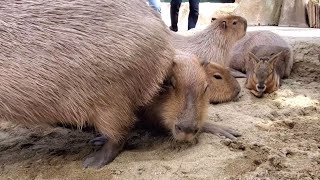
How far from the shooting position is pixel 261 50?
493 centimetres

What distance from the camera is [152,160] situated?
2.64 meters

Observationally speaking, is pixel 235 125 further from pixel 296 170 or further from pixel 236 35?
pixel 236 35

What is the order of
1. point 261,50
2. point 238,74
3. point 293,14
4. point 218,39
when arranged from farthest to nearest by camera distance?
point 293,14
point 218,39
point 238,74
point 261,50

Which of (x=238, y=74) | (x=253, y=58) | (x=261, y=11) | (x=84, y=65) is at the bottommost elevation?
(x=261, y=11)

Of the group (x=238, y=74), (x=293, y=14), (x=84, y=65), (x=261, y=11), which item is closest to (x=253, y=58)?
(x=238, y=74)

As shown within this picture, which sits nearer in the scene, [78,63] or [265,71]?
[78,63]

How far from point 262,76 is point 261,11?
820cm

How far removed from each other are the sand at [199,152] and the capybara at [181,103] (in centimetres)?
13

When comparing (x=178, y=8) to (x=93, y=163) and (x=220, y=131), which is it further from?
(x=93, y=163)

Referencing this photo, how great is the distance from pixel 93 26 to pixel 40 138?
981mm

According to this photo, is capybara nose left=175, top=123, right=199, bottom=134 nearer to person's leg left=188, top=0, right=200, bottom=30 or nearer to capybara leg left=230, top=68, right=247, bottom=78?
capybara leg left=230, top=68, right=247, bottom=78

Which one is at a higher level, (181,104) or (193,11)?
(181,104)

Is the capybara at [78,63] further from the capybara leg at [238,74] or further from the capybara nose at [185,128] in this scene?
the capybara leg at [238,74]

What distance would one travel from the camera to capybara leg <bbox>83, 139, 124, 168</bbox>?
2631mm
